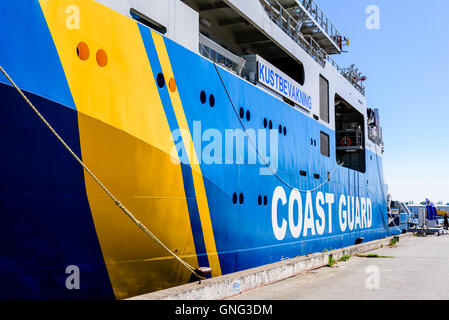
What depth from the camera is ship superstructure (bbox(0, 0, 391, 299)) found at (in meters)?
4.52

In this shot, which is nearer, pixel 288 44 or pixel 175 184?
pixel 175 184

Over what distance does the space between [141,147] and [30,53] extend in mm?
1762

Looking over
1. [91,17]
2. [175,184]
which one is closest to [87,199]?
[175,184]

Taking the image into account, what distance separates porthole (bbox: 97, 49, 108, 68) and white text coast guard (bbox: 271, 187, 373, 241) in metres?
5.29

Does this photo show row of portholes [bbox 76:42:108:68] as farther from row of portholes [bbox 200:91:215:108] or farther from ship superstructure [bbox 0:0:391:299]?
row of portholes [bbox 200:91:215:108]

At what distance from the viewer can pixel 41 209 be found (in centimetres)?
460

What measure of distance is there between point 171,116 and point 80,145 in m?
1.72

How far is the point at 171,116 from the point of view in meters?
6.39

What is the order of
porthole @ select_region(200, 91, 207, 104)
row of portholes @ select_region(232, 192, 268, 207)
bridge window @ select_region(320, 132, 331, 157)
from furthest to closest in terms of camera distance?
1. bridge window @ select_region(320, 132, 331, 157)
2. row of portholes @ select_region(232, 192, 268, 207)
3. porthole @ select_region(200, 91, 207, 104)

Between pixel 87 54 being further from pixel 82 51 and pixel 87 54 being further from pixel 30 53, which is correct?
pixel 30 53

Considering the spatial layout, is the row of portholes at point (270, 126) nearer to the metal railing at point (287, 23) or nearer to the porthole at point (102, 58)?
the metal railing at point (287, 23)

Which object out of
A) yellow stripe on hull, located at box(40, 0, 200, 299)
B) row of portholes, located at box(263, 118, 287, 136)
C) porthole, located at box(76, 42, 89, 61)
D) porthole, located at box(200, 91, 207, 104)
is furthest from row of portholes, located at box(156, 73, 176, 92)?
row of portholes, located at box(263, 118, 287, 136)

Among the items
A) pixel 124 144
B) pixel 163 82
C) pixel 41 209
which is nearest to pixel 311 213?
pixel 163 82
